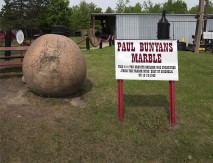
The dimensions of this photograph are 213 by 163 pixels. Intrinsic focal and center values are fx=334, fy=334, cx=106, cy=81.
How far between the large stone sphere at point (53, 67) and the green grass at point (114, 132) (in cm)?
29

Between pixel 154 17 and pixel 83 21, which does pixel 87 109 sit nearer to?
pixel 154 17

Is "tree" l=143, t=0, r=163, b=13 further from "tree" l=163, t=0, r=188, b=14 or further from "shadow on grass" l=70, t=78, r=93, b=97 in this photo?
"shadow on grass" l=70, t=78, r=93, b=97

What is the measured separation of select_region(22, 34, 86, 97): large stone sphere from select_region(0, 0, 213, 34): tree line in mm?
56511

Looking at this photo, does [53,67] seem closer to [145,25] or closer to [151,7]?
[145,25]

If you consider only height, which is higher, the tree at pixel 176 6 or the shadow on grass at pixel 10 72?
the tree at pixel 176 6

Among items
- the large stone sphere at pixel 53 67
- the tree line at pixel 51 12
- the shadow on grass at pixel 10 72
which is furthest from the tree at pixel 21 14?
the large stone sphere at pixel 53 67

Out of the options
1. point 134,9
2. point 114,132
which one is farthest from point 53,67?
point 134,9

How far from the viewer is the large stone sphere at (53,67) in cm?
691

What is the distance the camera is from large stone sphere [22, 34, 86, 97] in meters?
6.91

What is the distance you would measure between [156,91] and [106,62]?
13.3ft

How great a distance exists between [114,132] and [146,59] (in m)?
1.40

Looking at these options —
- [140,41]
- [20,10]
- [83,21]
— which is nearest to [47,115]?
[140,41]

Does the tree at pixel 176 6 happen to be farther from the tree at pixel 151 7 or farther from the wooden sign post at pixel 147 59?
the wooden sign post at pixel 147 59

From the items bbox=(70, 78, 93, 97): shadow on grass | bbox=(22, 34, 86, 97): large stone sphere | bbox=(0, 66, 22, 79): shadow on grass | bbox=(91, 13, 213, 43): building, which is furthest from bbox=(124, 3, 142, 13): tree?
→ bbox=(22, 34, 86, 97): large stone sphere
